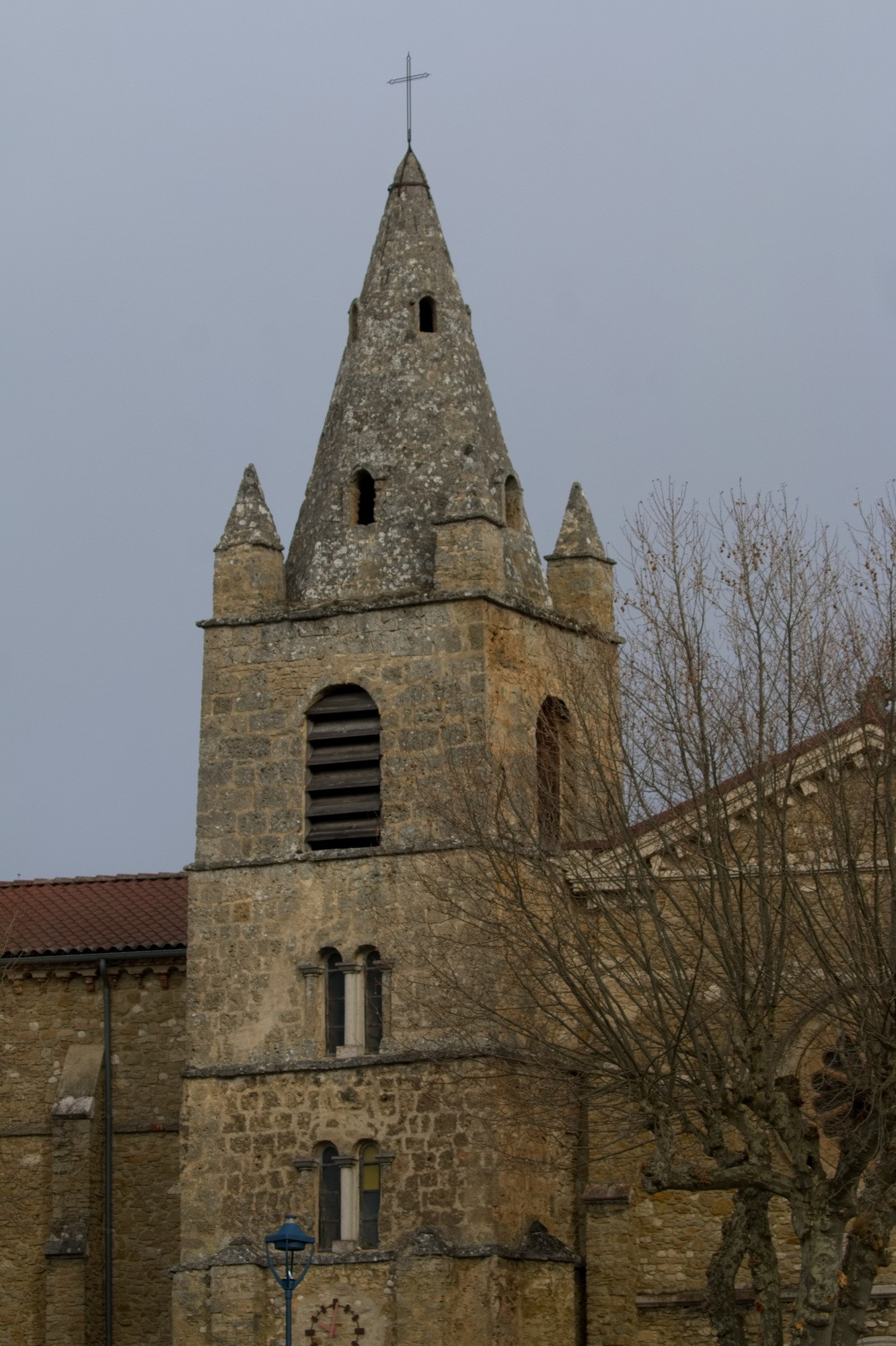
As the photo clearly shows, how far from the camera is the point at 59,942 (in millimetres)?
31125

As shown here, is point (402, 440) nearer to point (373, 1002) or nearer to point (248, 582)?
point (248, 582)

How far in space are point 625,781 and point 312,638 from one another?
6.09 m

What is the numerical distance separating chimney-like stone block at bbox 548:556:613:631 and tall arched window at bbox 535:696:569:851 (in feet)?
4.41

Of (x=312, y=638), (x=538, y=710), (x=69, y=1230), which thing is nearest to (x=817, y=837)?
(x=538, y=710)

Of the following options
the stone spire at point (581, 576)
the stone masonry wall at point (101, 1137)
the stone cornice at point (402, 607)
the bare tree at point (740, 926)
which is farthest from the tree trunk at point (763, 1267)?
the stone masonry wall at point (101, 1137)

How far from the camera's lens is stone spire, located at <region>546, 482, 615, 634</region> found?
28766 millimetres

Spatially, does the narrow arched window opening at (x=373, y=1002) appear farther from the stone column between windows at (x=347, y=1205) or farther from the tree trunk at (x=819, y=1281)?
the tree trunk at (x=819, y=1281)

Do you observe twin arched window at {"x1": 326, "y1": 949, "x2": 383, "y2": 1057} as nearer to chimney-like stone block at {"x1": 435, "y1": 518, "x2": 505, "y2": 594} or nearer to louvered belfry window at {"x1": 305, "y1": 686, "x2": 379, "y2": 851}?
louvered belfry window at {"x1": 305, "y1": 686, "x2": 379, "y2": 851}

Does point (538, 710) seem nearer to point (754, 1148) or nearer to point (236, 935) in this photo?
point (236, 935)

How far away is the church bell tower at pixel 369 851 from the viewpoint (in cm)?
2523

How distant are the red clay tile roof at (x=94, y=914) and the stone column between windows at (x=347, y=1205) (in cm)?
567

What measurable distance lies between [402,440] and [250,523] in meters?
2.06

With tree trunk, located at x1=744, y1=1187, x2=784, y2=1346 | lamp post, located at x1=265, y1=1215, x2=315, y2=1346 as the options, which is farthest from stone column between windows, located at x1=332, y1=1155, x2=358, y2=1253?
tree trunk, located at x1=744, y1=1187, x2=784, y2=1346

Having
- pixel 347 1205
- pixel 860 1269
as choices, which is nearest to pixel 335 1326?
pixel 347 1205
